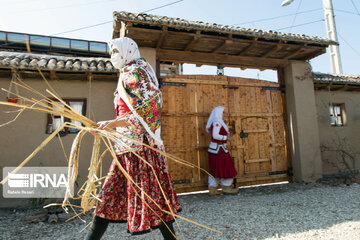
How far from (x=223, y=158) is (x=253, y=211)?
1.15m

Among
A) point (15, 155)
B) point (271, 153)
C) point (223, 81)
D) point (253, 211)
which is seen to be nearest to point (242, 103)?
point (223, 81)

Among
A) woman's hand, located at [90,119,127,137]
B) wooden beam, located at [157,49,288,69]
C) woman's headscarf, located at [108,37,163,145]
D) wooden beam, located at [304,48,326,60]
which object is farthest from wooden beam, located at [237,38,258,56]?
woman's hand, located at [90,119,127,137]

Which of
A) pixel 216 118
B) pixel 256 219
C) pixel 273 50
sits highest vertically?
pixel 273 50

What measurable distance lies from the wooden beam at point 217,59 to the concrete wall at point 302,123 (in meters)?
0.46

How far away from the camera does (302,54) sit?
524 cm

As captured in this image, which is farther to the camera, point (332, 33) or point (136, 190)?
point (332, 33)

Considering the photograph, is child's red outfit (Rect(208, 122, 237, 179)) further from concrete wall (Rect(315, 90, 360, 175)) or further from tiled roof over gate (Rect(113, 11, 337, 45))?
concrete wall (Rect(315, 90, 360, 175))

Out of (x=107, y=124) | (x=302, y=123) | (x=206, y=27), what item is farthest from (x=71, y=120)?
(x=302, y=123)

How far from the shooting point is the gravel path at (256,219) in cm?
257

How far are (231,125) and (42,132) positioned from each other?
3.73 metres

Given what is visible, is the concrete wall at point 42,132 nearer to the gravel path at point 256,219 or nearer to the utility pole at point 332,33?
the gravel path at point 256,219

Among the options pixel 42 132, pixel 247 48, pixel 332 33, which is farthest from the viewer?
pixel 332 33

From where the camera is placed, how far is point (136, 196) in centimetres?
153

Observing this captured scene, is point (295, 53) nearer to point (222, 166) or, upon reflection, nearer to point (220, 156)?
point (220, 156)
